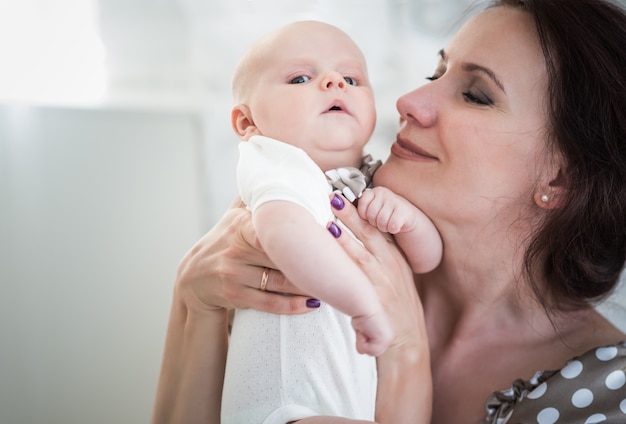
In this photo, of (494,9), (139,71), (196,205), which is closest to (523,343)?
(494,9)

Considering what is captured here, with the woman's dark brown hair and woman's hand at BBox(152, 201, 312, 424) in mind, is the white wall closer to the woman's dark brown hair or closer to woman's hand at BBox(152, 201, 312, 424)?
woman's hand at BBox(152, 201, 312, 424)

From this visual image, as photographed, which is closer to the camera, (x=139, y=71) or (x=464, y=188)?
(x=464, y=188)

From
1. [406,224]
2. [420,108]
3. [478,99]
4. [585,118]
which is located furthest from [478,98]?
[406,224]

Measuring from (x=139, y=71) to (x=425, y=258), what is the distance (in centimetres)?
141

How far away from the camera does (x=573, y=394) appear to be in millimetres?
1542

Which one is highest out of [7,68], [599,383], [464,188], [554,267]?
[7,68]

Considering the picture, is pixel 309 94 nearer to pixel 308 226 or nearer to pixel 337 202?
pixel 337 202

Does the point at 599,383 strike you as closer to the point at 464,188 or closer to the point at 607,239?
the point at 607,239

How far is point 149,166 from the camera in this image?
2.56m

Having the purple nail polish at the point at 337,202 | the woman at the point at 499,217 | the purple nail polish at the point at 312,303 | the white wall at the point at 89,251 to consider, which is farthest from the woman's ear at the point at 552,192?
the white wall at the point at 89,251

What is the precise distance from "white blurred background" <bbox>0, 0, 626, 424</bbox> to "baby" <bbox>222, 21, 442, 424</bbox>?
102 centimetres

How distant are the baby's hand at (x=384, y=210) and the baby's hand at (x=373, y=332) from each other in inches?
15.7

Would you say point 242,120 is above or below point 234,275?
above

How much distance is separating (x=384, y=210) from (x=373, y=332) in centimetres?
43
